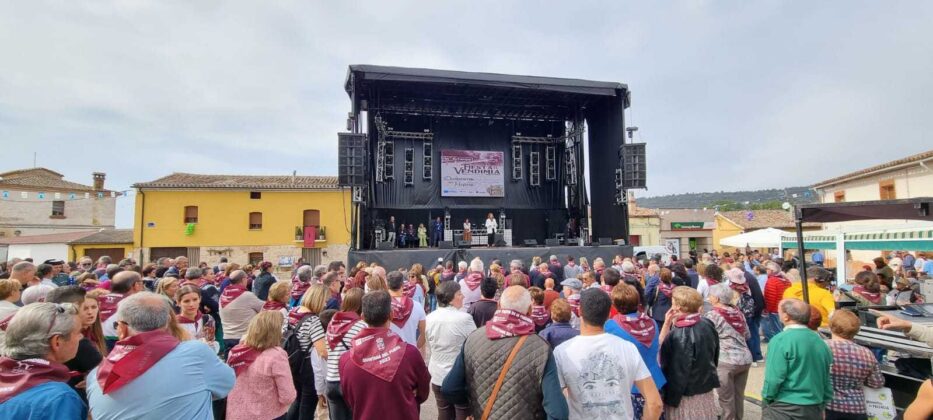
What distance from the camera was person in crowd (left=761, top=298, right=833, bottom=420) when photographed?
2537mm

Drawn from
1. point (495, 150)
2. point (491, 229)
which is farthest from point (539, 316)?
point (495, 150)

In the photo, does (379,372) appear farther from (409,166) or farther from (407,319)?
(409,166)

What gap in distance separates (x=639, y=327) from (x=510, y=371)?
103 centimetres

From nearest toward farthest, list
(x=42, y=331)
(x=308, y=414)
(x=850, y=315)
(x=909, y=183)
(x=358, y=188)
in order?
(x=42, y=331) < (x=850, y=315) < (x=308, y=414) < (x=358, y=188) < (x=909, y=183)

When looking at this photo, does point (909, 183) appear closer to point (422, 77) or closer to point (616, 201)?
point (616, 201)

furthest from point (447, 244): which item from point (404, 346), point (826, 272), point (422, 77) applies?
point (404, 346)

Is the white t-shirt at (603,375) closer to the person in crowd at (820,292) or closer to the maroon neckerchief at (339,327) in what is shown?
the maroon neckerchief at (339,327)

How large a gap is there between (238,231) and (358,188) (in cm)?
1232

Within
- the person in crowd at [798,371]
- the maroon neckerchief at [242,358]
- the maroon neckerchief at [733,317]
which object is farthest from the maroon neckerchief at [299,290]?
the person in crowd at [798,371]

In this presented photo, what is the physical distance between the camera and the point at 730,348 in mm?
3305

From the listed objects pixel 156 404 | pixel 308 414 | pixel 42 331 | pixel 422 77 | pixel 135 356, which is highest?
pixel 422 77

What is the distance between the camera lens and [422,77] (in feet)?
41.2

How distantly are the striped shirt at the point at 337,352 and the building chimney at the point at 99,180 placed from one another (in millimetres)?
33951

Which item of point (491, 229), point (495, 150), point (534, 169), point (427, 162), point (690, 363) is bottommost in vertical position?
point (690, 363)
